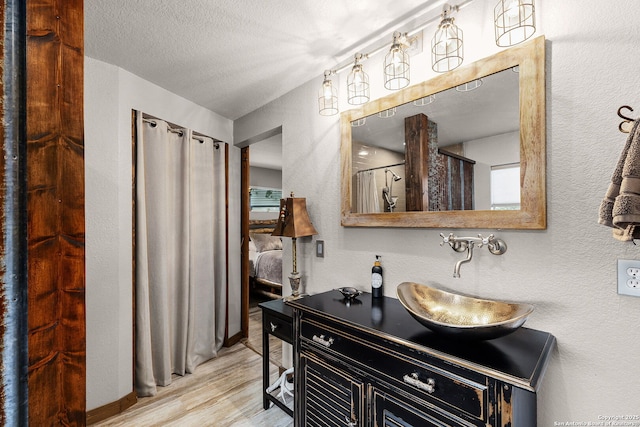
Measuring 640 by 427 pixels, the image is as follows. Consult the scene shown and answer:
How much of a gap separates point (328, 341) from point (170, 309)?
1742 millimetres

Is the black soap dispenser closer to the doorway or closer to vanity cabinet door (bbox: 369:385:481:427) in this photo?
vanity cabinet door (bbox: 369:385:481:427)

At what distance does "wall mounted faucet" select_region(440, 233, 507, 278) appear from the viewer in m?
1.32

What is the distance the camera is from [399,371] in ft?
3.84

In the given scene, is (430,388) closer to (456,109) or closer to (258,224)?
(456,109)

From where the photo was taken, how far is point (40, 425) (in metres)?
0.43

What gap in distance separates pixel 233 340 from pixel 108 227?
1773 mm

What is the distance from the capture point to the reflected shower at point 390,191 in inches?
68.4

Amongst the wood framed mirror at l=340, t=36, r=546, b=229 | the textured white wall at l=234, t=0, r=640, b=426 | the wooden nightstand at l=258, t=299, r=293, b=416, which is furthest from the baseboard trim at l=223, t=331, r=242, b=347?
the textured white wall at l=234, t=0, r=640, b=426

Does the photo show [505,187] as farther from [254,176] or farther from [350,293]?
[254,176]

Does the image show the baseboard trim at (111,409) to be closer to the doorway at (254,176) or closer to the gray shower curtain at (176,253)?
the gray shower curtain at (176,253)

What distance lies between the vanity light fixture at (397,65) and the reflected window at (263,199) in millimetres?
4355

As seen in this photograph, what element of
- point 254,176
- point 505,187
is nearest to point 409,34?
point 505,187

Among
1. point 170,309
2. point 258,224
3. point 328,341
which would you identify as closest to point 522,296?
point 328,341

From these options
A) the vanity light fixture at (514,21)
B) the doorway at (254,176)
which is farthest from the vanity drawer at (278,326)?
the vanity light fixture at (514,21)
